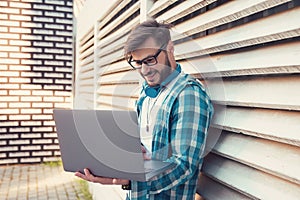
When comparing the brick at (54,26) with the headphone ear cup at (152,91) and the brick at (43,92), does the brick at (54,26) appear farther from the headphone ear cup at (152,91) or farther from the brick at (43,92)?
the headphone ear cup at (152,91)

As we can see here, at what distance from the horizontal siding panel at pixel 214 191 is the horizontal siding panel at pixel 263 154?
0.51ft

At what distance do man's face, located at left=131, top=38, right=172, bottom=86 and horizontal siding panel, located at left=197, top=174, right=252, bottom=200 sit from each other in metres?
0.55

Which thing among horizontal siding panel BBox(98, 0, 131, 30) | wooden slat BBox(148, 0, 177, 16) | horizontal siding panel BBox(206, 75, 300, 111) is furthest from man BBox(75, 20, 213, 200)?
horizontal siding panel BBox(98, 0, 131, 30)

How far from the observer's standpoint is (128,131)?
160cm

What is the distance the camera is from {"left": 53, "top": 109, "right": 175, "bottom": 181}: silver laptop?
1547 mm

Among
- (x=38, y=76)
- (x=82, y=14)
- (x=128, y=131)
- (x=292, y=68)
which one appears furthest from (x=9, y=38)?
(x=292, y=68)

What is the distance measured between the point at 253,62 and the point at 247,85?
0.11m

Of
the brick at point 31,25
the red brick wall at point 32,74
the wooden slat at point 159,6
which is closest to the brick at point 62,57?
the red brick wall at point 32,74

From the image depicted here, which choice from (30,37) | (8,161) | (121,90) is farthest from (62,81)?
(121,90)

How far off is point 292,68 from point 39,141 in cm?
714

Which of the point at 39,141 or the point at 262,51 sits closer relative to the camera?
the point at 262,51

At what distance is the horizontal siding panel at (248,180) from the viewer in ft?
4.02

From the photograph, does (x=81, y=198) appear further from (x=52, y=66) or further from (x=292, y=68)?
(x=292, y=68)

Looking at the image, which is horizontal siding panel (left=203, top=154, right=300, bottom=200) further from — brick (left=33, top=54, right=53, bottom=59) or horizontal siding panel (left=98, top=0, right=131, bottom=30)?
brick (left=33, top=54, right=53, bottom=59)
